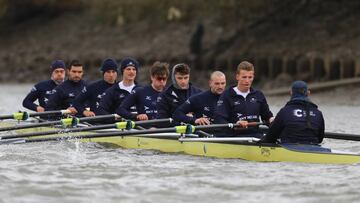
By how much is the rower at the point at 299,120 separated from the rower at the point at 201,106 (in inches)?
78.2

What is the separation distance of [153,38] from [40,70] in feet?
16.3

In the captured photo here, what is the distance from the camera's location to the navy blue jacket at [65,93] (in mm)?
19219

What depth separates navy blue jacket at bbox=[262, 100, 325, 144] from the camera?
1355 centimetres

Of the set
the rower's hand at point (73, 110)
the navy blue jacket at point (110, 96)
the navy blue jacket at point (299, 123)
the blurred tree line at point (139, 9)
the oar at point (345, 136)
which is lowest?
the oar at point (345, 136)

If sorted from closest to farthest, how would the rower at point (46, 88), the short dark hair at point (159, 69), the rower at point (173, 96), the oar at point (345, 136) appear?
the oar at point (345, 136), the rower at point (173, 96), the short dark hair at point (159, 69), the rower at point (46, 88)

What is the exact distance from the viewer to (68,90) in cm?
1928

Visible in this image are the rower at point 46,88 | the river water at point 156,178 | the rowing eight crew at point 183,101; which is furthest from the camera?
the rower at point 46,88

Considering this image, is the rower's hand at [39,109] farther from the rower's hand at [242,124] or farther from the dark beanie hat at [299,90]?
the dark beanie hat at [299,90]

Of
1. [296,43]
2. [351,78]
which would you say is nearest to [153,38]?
[296,43]

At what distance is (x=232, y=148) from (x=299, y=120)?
137 centimetres

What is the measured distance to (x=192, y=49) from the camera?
3409 cm

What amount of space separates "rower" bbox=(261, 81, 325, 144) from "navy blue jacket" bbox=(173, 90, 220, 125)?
2066mm

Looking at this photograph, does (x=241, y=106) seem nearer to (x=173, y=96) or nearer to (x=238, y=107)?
(x=238, y=107)

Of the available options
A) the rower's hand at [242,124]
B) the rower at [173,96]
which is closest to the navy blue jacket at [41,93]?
the rower at [173,96]
